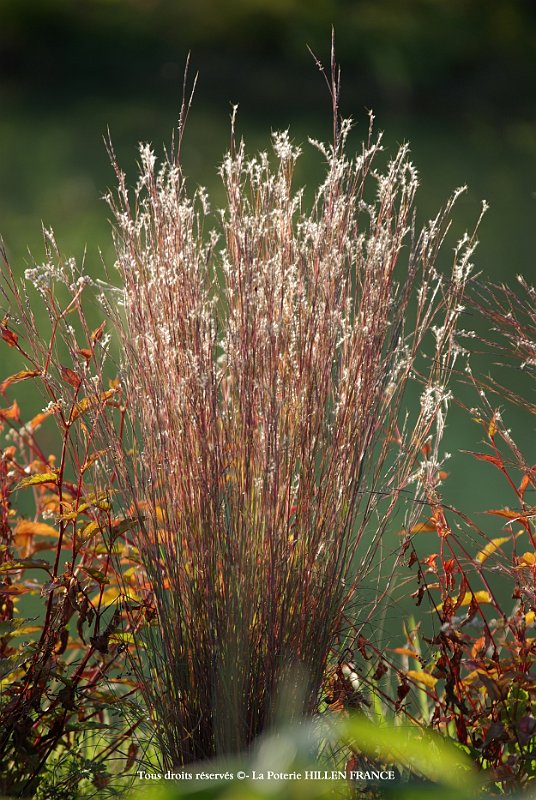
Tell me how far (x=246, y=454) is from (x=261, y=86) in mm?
19388

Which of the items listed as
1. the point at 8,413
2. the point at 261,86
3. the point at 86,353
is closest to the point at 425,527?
the point at 86,353

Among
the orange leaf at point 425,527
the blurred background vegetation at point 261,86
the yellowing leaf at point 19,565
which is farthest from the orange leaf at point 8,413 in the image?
the blurred background vegetation at point 261,86

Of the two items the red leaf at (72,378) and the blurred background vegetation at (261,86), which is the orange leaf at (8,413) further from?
the blurred background vegetation at (261,86)

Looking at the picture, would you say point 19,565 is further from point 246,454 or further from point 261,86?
point 261,86

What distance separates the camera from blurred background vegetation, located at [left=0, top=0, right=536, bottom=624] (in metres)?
12.7

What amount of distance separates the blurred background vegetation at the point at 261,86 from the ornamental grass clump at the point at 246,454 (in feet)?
30.1

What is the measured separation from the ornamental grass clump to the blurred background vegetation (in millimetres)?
9189

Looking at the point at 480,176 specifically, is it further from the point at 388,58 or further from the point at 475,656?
the point at 475,656

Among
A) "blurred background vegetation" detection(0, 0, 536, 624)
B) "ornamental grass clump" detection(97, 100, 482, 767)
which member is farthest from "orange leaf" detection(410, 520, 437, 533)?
"blurred background vegetation" detection(0, 0, 536, 624)

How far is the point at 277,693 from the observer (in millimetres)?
1571

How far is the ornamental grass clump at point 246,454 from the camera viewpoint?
1.57m

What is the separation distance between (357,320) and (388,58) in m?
19.5

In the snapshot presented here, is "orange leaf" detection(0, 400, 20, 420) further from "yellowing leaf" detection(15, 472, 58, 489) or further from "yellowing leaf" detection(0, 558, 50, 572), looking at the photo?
"yellowing leaf" detection(0, 558, 50, 572)

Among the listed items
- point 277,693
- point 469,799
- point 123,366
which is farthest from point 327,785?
point 469,799
